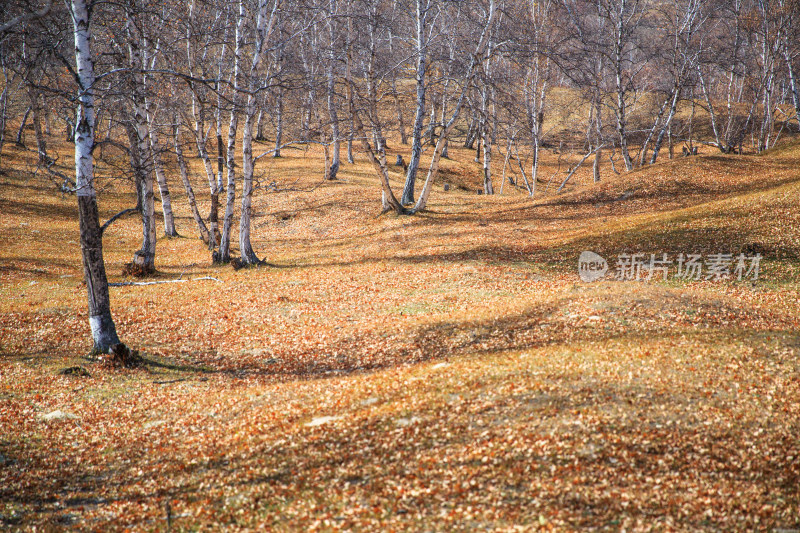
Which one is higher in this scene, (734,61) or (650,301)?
(734,61)

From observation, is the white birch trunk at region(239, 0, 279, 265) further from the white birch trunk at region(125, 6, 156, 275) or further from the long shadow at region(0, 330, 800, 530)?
the long shadow at region(0, 330, 800, 530)

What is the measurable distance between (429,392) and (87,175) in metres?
8.57

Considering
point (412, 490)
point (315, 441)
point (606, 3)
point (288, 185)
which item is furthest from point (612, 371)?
point (288, 185)

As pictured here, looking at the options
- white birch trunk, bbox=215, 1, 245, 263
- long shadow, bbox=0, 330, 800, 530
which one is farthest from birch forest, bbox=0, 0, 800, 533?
white birch trunk, bbox=215, 1, 245, 263

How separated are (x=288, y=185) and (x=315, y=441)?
32636 mm

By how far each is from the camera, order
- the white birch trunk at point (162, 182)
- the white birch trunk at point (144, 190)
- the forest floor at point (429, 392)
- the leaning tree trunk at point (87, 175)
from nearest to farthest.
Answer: the forest floor at point (429, 392), the leaning tree trunk at point (87, 175), the white birch trunk at point (144, 190), the white birch trunk at point (162, 182)

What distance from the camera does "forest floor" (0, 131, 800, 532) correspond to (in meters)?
6.50

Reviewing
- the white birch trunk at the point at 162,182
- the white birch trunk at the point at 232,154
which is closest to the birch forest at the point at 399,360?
the white birch trunk at the point at 232,154

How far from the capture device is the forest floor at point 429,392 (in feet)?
21.3

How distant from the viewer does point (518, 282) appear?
691 inches

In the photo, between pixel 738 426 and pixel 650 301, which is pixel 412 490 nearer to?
pixel 738 426

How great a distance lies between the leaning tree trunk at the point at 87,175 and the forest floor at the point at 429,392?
64.2 inches

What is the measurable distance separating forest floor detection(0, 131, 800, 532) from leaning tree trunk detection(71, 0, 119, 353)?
163 centimetres

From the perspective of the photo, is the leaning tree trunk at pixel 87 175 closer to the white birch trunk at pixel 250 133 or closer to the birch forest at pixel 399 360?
the birch forest at pixel 399 360
